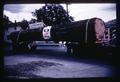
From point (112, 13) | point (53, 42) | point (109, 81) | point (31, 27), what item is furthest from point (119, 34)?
point (31, 27)

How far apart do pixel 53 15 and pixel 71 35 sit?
1.56ft

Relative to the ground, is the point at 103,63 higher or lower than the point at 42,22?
lower

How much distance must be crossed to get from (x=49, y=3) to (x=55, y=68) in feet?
3.62

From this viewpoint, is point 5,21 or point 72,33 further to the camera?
point 72,33

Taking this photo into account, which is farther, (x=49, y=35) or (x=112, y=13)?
(x=49, y=35)

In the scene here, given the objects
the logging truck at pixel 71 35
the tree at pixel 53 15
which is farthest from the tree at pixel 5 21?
the tree at pixel 53 15

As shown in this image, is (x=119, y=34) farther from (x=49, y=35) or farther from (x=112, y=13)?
(x=49, y=35)

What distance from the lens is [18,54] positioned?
3.47 metres

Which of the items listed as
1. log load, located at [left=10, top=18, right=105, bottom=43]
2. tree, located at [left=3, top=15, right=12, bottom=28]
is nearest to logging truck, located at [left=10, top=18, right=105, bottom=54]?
log load, located at [left=10, top=18, right=105, bottom=43]

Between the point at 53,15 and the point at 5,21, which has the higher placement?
the point at 53,15

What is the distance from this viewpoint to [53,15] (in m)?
3.51

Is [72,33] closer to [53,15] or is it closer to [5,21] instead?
[53,15]

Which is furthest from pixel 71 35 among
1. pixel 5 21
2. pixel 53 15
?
pixel 5 21

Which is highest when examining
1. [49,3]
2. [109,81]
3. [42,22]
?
[49,3]
